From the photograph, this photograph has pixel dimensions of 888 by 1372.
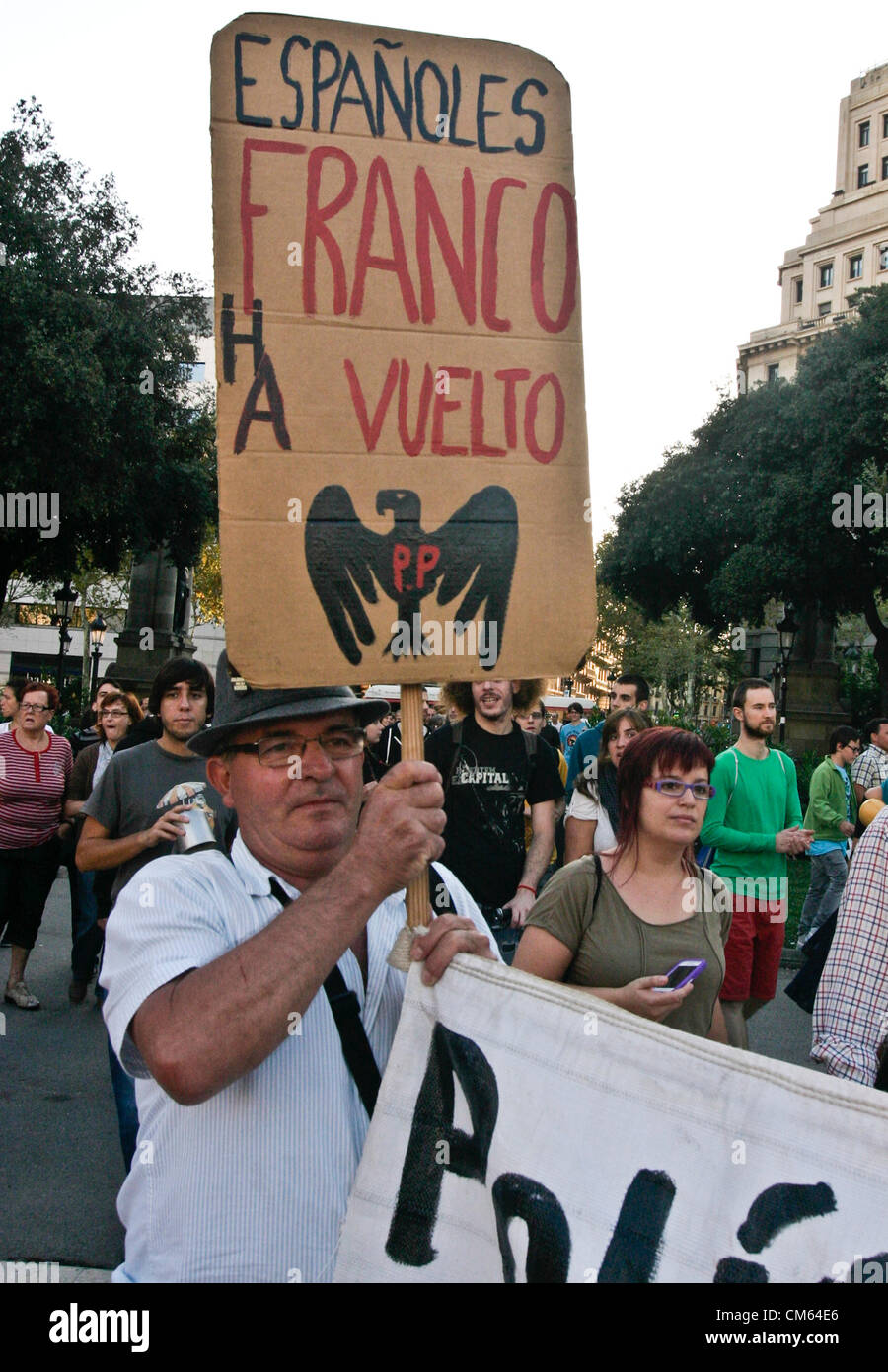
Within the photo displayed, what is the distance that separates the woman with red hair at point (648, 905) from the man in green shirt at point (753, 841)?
2.13 meters

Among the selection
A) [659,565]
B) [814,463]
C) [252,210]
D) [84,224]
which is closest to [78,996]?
[252,210]

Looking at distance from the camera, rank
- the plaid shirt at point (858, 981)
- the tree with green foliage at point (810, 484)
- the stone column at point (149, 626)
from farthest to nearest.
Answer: the tree with green foliage at point (810, 484), the stone column at point (149, 626), the plaid shirt at point (858, 981)

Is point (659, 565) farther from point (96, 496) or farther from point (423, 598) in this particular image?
point (423, 598)

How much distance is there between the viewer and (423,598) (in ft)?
6.61

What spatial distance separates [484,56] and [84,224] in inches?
945

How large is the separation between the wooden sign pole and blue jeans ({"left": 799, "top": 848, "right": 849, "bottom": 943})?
8134 mm

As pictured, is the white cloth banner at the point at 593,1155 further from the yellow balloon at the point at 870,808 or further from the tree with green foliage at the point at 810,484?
the tree with green foliage at the point at 810,484

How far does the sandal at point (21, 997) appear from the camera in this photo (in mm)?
7271

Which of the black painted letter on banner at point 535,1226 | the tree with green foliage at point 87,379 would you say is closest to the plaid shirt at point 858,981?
the black painted letter on banner at point 535,1226

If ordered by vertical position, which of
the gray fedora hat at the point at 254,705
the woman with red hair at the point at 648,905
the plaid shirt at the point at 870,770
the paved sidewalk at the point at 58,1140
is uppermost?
the gray fedora hat at the point at 254,705

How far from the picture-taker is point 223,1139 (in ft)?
5.80

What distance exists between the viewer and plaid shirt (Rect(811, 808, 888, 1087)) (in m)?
2.66

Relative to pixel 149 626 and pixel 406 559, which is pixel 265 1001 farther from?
pixel 149 626

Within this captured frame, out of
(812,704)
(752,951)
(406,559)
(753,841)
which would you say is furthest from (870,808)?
(812,704)
